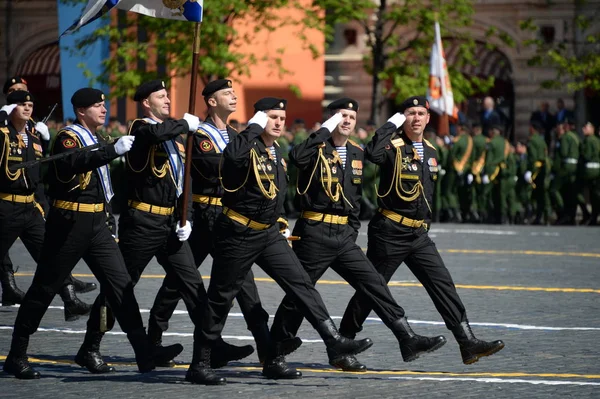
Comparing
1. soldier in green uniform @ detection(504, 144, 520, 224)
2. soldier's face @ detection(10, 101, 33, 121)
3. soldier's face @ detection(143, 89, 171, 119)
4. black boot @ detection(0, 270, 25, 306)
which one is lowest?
soldier in green uniform @ detection(504, 144, 520, 224)

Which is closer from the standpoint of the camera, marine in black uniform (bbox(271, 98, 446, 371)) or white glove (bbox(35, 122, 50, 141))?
marine in black uniform (bbox(271, 98, 446, 371))

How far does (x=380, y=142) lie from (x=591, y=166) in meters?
15.4

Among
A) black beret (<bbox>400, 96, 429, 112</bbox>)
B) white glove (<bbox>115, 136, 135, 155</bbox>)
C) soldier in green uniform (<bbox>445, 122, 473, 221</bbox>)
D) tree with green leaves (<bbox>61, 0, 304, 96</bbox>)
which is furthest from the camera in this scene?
tree with green leaves (<bbox>61, 0, 304, 96</bbox>)

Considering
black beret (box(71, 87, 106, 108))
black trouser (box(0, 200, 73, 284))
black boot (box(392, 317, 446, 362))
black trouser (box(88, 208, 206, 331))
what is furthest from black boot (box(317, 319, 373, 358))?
black trouser (box(0, 200, 73, 284))

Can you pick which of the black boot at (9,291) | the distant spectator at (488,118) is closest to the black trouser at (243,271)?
the black boot at (9,291)

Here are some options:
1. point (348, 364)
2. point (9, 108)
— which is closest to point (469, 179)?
point (9, 108)

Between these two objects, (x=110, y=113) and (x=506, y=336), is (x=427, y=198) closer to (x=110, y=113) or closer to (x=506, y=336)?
(x=506, y=336)

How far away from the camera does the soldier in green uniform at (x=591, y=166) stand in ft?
81.9

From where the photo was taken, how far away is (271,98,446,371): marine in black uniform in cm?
982

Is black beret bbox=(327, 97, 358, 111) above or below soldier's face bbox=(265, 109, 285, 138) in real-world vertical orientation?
above

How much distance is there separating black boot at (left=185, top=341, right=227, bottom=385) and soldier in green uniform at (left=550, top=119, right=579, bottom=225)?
16.9 metres

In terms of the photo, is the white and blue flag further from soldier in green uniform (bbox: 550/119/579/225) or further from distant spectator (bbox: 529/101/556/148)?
distant spectator (bbox: 529/101/556/148)

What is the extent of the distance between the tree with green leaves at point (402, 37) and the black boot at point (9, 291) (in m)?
17.3

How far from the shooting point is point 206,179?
10.6m
